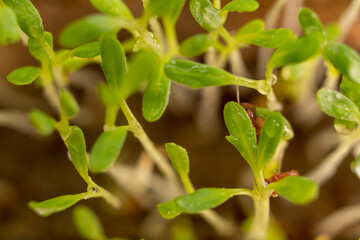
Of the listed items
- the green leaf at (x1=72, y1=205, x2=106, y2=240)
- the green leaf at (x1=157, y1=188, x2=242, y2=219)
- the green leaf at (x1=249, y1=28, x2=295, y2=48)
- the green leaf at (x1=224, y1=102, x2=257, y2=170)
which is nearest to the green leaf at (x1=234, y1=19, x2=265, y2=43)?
the green leaf at (x1=249, y1=28, x2=295, y2=48)

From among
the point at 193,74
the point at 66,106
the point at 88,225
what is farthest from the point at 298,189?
the point at 88,225

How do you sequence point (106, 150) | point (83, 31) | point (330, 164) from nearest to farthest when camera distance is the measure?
point (83, 31), point (106, 150), point (330, 164)

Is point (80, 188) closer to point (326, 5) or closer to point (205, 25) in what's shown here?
point (205, 25)

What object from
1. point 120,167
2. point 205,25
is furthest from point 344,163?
point 205,25

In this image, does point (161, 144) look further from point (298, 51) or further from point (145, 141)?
point (298, 51)

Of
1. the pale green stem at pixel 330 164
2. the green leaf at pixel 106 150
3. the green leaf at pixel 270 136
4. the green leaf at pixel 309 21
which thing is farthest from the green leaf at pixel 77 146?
the pale green stem at pixel 330 164

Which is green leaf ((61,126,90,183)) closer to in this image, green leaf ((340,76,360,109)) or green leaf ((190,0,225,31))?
green leaf ((190,0,225,31))

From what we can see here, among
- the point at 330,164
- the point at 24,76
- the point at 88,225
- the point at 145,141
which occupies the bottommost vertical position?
the point at 88,225
